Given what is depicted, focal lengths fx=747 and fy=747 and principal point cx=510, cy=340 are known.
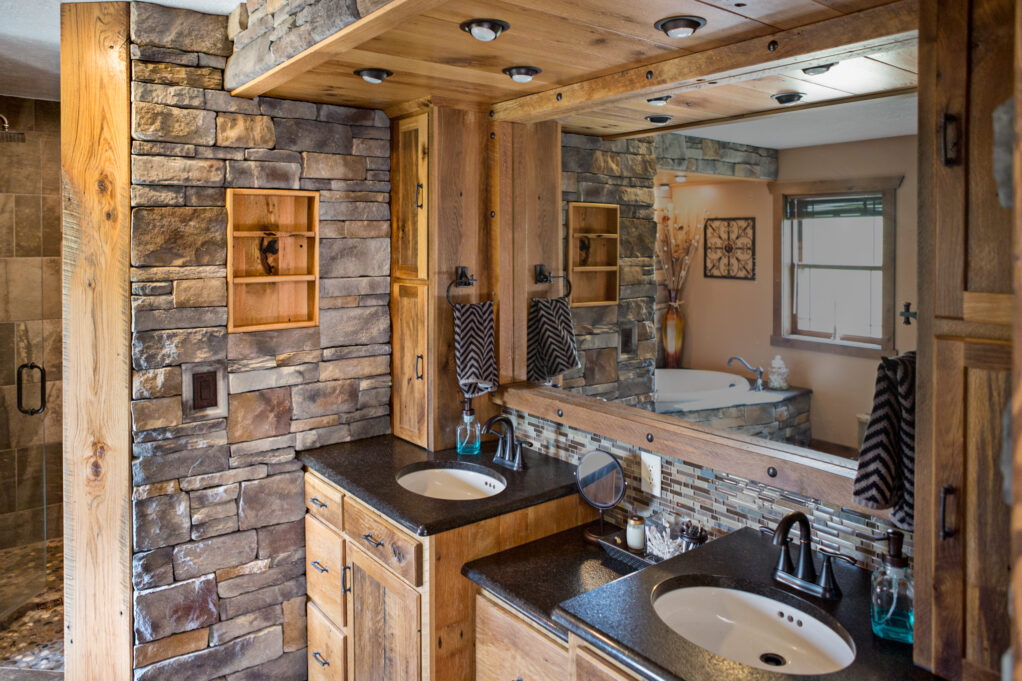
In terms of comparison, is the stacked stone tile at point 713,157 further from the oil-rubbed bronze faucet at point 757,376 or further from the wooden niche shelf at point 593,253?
the oil-rubbed bronze faucet at point 757,376

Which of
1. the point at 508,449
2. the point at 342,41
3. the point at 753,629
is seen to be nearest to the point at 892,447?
the point at 753,629

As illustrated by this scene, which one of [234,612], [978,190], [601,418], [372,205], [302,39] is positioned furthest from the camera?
[372,205]

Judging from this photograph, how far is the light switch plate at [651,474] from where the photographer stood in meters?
2.22

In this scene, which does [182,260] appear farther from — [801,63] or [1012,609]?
[1012,609]

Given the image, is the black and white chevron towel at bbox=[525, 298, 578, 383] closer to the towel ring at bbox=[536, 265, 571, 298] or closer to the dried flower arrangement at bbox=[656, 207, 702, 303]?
the towel ring at bbox=[536, 265, 571, 298]

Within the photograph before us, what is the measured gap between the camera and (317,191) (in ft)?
8.98

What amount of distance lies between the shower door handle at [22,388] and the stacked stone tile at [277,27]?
2107mm

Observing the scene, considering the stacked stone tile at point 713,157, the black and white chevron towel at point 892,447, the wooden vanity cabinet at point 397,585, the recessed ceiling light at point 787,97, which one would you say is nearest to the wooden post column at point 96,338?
the wooden vanity cabinet at point 397,585

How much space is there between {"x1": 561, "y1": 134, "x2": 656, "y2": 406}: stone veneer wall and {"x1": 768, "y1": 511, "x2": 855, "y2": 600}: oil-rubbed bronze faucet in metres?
0.65

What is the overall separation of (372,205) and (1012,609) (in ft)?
8.46

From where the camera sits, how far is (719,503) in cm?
206

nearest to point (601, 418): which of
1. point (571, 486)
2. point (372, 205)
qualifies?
point (571, 486)

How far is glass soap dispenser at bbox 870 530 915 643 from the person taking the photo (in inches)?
58.4

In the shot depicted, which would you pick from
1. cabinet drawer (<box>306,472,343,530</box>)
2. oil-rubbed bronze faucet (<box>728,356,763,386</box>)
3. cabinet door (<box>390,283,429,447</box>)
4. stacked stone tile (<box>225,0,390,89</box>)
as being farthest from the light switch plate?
stacked stone tile (<box>225,0,390,89</box>)
